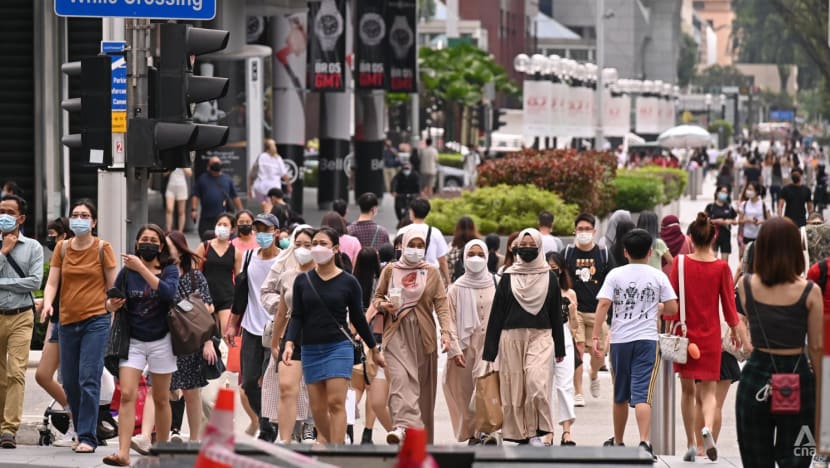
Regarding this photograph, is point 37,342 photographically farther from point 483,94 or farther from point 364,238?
point 483,94

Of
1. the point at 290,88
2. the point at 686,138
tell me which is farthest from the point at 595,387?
the point at 686,138

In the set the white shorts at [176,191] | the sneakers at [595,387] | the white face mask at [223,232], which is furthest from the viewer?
the white shorts at [176,191]

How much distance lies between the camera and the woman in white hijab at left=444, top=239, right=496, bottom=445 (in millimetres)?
12211

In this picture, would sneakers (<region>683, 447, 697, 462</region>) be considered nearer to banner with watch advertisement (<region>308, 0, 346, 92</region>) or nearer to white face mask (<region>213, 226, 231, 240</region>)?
white face mask (<region>213, 226, 231, 240</region>)

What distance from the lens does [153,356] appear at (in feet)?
36.0

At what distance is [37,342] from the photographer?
1612cm

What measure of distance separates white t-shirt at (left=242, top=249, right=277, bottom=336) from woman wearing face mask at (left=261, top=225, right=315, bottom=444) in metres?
0.33

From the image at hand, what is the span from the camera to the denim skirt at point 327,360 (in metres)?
11.0

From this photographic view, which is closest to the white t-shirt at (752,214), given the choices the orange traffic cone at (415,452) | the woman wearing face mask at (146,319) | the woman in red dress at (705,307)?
the woman in red dress at (705,307)

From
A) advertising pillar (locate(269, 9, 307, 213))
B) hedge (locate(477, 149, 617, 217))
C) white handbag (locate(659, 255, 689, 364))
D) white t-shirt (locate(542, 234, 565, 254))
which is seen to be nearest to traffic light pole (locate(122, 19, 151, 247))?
white handbag (locate(659, 255, 689, 364))

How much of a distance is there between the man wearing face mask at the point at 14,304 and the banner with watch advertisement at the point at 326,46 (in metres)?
24.2

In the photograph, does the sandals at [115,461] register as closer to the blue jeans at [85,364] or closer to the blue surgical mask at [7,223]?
the blue jeans at [85,364]

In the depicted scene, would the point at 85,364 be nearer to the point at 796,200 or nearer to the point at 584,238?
the point at 584,238

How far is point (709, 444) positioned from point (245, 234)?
4777mm
